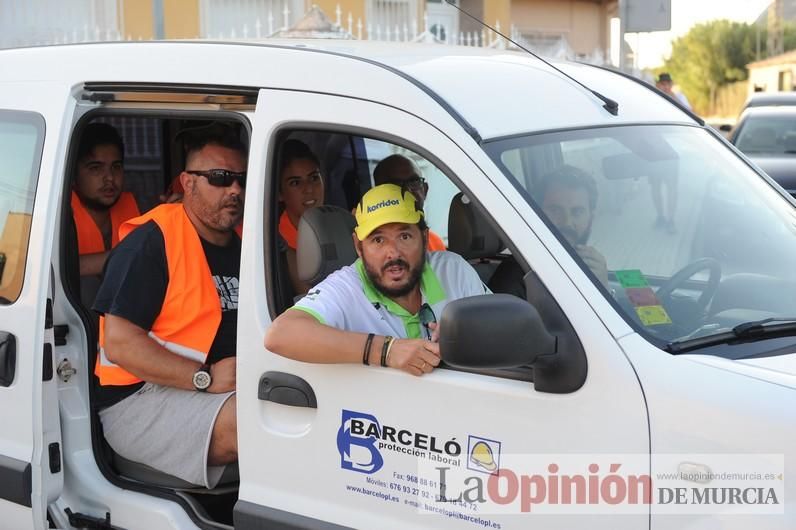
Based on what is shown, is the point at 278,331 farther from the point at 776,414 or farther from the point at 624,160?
the point at 776,414

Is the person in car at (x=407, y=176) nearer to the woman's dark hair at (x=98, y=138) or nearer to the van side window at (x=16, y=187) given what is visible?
the woman's dark hair at (x=98, y=138)

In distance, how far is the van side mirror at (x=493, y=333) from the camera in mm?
2410

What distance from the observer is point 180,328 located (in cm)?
354

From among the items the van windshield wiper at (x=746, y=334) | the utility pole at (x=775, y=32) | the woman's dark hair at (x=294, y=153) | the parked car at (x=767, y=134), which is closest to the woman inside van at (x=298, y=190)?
the woman's dark hair at (x=294, y=153)

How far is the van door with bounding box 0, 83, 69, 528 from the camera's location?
338 centimetres

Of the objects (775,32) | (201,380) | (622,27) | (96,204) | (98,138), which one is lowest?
(201,380)

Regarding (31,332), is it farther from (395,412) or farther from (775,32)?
(775,32)

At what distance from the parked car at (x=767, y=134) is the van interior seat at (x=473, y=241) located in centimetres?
695

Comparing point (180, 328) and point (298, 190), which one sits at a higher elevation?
point (298, 190)

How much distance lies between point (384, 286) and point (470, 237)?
917 mm

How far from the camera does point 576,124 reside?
2986mm

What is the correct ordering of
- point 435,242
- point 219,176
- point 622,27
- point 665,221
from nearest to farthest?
point 665,221
point 219,176
point 435,242
point 622,27

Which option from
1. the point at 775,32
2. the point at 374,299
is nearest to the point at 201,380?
the point at 374,299

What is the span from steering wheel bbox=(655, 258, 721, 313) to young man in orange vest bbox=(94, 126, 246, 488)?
4.59 feet
